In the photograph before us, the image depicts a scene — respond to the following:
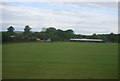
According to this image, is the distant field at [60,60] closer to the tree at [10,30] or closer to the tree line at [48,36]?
the tree line at [48,36]

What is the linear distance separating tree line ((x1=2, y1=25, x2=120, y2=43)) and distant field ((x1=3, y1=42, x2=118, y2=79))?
0.08m

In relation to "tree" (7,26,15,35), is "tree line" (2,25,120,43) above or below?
below

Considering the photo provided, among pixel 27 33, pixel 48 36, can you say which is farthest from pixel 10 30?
pixel 48 36

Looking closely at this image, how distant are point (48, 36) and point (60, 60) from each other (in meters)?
0.44

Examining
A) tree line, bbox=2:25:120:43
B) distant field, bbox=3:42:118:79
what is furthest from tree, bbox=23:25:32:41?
distant field, bbox=3:42:118:79

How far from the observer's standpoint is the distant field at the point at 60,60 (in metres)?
3.05

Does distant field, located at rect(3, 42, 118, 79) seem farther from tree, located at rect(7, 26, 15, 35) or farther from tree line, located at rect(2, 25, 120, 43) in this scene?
tree, located at rect(7, 26, 15, 35)

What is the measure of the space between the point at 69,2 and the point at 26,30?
0.76 metres

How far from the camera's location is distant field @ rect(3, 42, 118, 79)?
3053 mm

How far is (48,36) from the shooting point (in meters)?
3.35

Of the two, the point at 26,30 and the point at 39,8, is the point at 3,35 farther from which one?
the point at 39,8

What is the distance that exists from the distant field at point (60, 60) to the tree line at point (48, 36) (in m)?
0.08

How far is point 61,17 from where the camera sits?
3238 millimetres

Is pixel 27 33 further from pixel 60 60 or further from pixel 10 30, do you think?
pixel 60 60
